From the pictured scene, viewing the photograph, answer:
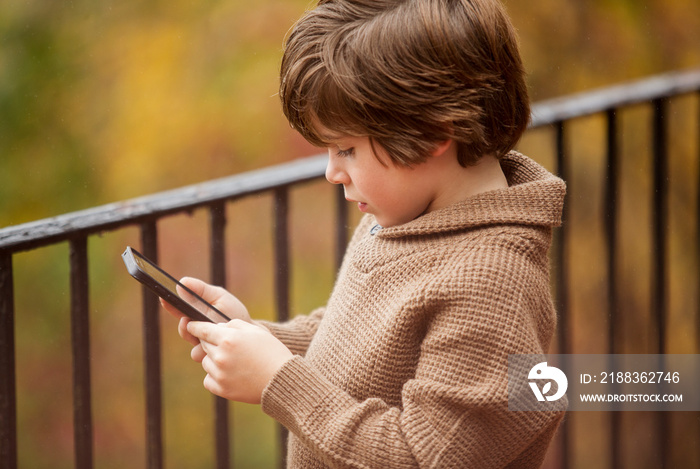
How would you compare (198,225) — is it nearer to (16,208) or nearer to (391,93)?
(16,208)

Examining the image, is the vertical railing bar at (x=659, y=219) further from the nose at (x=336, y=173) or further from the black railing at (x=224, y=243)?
the nose at (x=336, y=173)

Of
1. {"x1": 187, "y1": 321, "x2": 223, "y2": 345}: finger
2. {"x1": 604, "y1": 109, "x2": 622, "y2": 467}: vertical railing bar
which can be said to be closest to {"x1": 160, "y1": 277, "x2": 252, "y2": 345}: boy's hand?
{"x1": 187, "y1": 321, "x2": 223, "y2": 345}: finger

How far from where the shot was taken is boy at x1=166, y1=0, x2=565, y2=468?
97cm

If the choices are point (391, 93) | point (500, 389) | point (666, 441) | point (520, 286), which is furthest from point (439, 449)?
point (666, 441)

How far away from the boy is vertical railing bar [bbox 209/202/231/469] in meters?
0.45

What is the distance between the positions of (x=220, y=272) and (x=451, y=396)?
745 mm

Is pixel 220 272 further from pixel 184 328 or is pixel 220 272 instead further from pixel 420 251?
pixel 420 251

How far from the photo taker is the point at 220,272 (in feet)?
→ 5.17

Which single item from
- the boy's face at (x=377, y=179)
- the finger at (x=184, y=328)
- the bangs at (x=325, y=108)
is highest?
the bangs at (x=325, y=108)

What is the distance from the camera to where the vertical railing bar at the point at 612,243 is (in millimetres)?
1991

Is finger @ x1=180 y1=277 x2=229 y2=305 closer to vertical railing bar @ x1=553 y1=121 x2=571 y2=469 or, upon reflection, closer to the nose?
the nose

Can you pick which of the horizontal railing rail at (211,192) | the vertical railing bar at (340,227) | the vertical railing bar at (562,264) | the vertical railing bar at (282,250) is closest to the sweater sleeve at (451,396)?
the horizontal railing rail at (211,192)

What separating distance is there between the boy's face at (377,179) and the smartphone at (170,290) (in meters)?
0.27

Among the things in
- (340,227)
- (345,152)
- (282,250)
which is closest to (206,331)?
(345,152)
